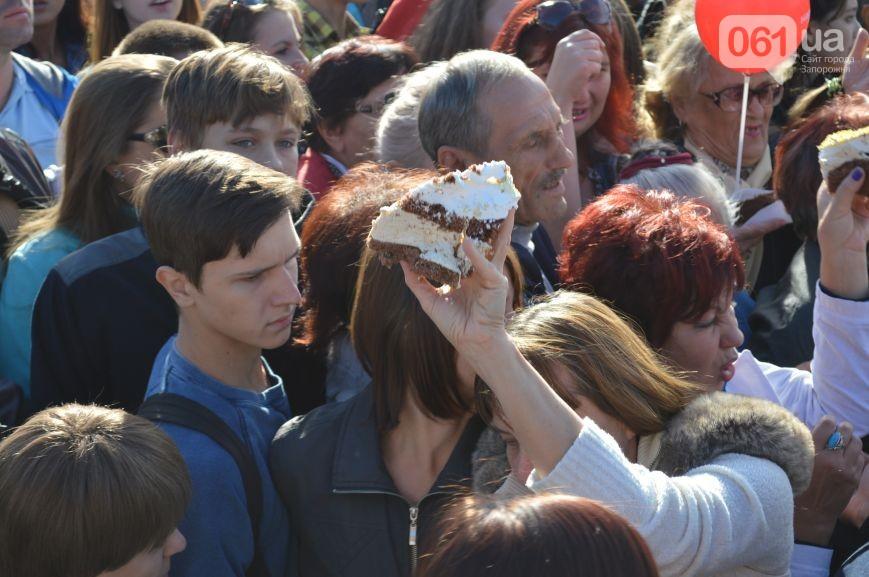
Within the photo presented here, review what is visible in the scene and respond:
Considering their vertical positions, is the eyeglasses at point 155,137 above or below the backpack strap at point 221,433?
above

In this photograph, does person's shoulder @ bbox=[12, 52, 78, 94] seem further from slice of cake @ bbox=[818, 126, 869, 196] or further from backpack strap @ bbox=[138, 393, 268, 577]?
slice of cake @ bbox=[818, 126, 869, 196]

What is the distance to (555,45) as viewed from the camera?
13.1ft

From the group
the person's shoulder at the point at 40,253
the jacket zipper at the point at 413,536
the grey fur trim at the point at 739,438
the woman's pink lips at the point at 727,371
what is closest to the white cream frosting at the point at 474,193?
the grey fur trim at the point at 739,438

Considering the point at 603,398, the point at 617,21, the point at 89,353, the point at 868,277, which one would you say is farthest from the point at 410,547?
the point at 617,21

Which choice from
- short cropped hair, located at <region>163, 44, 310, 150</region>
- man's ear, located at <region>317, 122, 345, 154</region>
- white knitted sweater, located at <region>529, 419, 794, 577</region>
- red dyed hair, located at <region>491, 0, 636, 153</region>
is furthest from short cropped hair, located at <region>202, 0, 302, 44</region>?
white knitted sweater, located at <region>529, 419, 794, 577</region>

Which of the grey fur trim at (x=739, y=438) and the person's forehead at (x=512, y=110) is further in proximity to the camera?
the person's forehead at (x=512, y=110)

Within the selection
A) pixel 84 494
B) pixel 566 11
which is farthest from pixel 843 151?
pixel 84 494

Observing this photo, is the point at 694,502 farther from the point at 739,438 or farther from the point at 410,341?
the point at 410,341

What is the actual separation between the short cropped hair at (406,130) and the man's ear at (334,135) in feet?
2.15

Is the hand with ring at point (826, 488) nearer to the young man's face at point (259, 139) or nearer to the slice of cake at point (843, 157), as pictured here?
the slice of cake at point (843, 157)

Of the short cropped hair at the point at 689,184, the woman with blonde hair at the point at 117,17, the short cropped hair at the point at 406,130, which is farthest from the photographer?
the woman with blonde hair at the point at 117,17

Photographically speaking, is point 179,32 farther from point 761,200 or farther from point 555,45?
point 761,200

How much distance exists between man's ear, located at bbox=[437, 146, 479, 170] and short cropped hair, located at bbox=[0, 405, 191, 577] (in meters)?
1.46

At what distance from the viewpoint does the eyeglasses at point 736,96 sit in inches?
175
